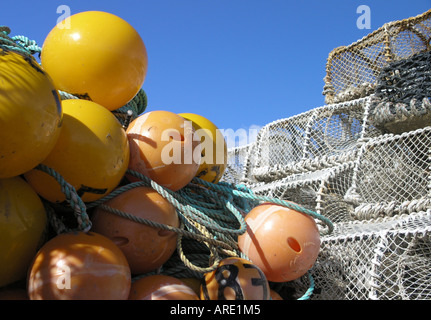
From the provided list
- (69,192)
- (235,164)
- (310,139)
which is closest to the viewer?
(69,192)

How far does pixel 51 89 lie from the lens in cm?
103

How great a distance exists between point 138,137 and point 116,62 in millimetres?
249

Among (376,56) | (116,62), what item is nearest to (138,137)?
(116,62)

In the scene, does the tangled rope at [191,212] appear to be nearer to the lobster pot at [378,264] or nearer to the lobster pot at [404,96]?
the lobster pot at [378,264]

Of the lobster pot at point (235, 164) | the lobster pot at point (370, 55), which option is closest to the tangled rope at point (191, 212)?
the lobster pot at point (235, 164)

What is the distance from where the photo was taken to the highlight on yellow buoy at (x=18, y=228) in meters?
0.99

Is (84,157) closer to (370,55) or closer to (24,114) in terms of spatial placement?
(24,114)

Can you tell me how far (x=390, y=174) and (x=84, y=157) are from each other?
1920mm

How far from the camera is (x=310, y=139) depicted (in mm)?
3127

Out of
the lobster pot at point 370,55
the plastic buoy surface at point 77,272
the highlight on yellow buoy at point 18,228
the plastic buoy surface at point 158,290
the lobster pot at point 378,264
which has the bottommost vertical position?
the lobster pot at point 378,264

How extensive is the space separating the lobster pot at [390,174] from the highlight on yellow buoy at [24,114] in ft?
5.86

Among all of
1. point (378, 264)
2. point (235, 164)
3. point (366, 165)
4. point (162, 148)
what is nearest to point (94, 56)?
point (162, 148)

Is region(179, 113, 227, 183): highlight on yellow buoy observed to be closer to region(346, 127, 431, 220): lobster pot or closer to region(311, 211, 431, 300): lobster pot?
region(311, 211, 431, 300): lobster pot

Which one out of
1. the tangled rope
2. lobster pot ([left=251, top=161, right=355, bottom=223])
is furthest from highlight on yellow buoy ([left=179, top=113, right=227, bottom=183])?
lobster pot ([left=251, top=161, right=355, bottom=223])
